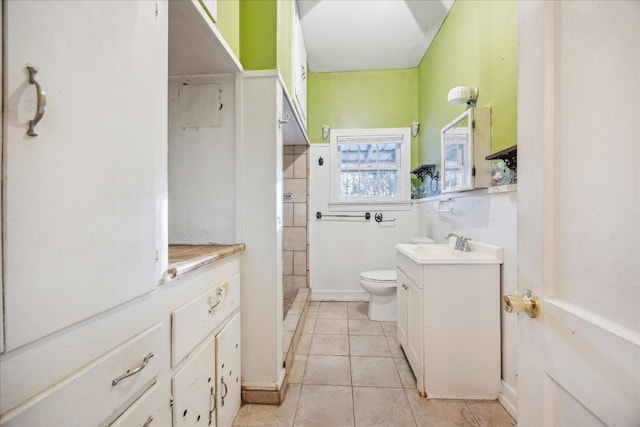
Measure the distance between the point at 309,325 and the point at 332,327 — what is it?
22 centimetres

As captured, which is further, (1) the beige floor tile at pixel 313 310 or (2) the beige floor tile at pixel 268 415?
(1) the beige floor tile at pixel 313 310

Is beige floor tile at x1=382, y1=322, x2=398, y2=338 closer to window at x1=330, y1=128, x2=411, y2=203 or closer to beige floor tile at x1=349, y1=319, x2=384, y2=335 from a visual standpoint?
beige floor tile at x1=349, y1=319, x2=384, y2=335

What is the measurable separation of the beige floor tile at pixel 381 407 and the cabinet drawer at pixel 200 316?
0.89m

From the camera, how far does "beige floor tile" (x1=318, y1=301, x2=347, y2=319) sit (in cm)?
283

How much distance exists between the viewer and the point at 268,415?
145 cm

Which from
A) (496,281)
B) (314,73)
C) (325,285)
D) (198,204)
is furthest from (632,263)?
(314,73)

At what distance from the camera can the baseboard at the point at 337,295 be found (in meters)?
3.27

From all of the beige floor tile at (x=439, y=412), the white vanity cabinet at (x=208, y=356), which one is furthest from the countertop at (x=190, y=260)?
the beige floor tile at (x=439, y=412)

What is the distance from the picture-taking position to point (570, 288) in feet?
1.74

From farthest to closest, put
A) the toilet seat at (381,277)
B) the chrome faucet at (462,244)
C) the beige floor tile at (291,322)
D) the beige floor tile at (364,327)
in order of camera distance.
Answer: the toilet seat at (381,277) → the beige floor tile at (364,327) → the beige floor tile at (291,322) → the chrome faucet at (462,244)

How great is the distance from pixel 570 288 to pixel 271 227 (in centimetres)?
124

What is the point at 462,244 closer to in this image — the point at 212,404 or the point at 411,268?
the point at 411,268

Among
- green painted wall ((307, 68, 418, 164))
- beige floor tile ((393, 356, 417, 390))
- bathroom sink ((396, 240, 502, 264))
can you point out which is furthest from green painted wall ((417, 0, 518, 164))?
beige floor tile ((393, 356, 417, 390))

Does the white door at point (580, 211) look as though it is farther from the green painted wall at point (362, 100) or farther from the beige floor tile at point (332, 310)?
the green painted wall at point (362, 100)
